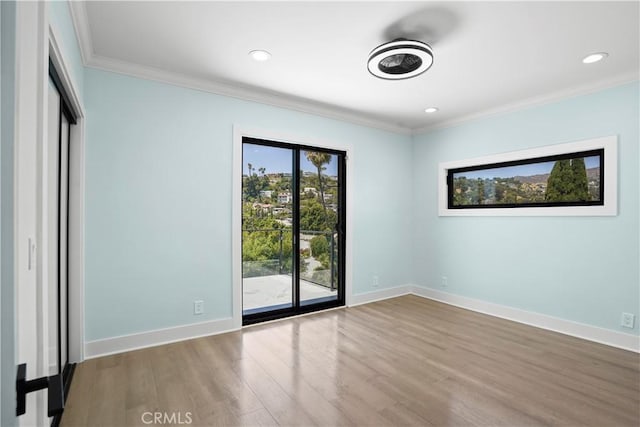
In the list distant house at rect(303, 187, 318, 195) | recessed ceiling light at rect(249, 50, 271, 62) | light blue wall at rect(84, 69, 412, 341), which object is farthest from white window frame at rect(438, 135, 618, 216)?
recessed ceiling light at rect(249, 50, 271, 62)

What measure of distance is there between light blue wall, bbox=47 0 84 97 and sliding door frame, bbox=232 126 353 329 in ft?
4.65

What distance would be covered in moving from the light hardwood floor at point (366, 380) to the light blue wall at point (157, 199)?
0.41 m

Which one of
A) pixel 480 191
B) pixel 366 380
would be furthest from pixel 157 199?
pixel 480 191

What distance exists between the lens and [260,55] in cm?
269

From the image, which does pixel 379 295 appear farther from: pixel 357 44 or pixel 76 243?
pixel 76 243

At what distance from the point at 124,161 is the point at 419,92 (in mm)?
3057

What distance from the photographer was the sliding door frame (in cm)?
343

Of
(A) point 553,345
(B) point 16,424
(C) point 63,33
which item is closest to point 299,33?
(C) point 63,33

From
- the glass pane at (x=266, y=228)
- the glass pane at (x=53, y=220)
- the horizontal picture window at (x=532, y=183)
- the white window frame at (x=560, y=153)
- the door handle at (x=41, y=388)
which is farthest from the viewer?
the glass pane at (x=266, y=228)

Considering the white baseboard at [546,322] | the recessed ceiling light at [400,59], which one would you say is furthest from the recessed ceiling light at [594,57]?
the white baseboard at [546,322]

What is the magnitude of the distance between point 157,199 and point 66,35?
1.43 meters

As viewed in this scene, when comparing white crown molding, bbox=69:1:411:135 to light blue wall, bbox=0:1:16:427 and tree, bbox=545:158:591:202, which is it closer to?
light blue wall, bbox=0:1:16:427

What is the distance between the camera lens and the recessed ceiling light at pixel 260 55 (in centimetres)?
264

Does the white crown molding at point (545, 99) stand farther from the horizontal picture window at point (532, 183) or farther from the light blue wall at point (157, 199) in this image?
the light blue wall at point (157, 199)
